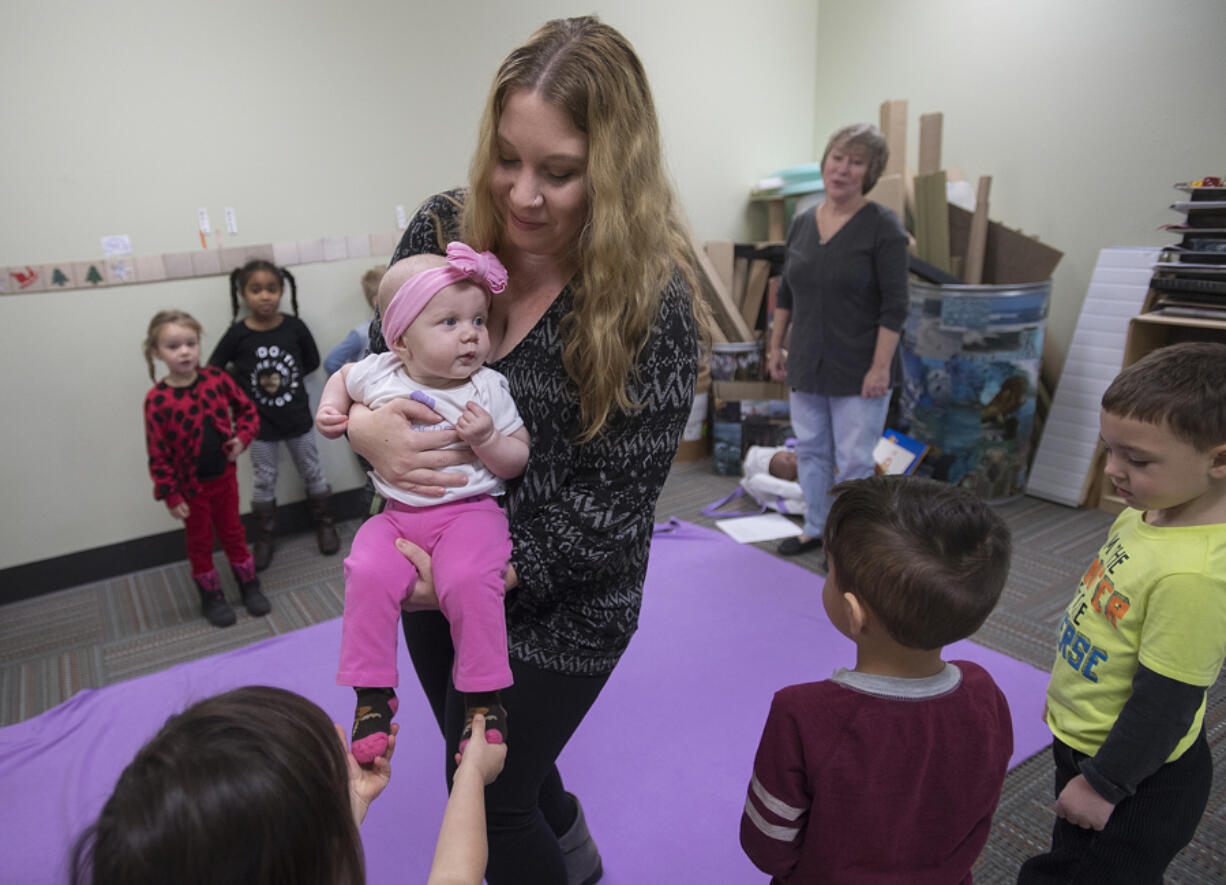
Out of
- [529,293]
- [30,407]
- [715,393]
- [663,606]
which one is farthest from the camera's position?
[715,393]

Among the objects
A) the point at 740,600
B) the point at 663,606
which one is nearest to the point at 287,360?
the point at 663,606

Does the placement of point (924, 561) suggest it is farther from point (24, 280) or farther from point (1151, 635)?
point (24, 280)

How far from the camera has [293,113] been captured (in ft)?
11.4

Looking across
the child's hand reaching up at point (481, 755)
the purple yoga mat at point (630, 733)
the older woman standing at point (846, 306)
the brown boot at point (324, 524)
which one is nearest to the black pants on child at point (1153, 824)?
the purple yoga mat at point (630, 733)

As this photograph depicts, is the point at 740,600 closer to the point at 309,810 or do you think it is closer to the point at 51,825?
the point at 51,825

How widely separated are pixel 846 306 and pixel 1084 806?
213 cm

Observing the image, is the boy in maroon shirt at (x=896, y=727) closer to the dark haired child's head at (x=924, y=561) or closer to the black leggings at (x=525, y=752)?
the dark haired child's head at (x=924, y=561)

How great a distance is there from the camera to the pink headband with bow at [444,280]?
3.65ft

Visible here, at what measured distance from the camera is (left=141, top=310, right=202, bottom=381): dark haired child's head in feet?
9.32

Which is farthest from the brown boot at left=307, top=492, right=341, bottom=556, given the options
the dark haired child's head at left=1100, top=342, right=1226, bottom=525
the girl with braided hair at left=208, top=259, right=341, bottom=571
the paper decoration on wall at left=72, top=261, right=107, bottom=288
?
the dark haired child's head at left=1100, top=342, right=1226, bottom=525

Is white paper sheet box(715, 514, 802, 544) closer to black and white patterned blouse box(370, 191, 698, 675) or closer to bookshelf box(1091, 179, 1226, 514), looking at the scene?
bookshelf box(1091, 179, 1226, 514)

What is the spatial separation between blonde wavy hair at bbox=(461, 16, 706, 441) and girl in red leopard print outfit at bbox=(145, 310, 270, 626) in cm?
229

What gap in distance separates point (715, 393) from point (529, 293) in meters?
3.30

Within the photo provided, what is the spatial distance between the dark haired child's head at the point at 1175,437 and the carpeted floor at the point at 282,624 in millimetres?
1031
